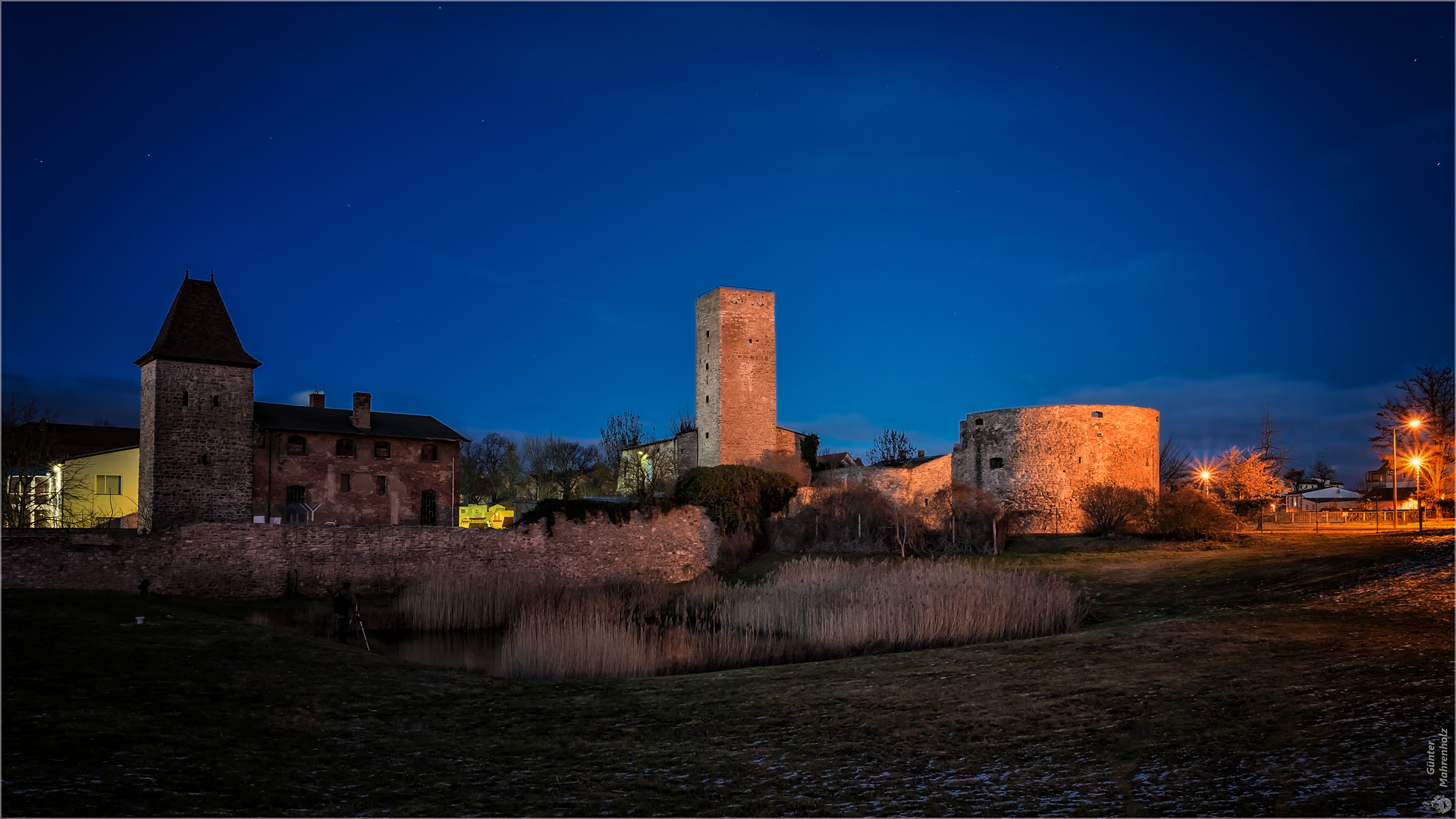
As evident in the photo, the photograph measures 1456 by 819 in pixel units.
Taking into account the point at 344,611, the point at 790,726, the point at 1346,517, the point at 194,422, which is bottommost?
the point at 344,611

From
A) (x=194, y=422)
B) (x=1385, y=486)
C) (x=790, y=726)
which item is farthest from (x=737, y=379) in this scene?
(x=1385, y=486)

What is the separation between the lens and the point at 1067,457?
33656 mm

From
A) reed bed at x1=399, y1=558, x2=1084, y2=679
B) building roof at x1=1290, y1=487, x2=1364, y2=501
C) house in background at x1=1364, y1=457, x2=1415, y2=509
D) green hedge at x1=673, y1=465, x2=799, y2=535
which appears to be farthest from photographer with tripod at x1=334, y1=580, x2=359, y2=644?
building roof at x1=1290, y1=487, x2=1364, y2=501

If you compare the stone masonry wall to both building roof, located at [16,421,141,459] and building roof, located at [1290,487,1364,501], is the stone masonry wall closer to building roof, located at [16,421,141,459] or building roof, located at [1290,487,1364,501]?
building roof, located at [16,421,141,459]

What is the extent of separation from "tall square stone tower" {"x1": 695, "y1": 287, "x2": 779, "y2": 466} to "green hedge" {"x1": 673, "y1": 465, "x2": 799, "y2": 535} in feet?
28.4

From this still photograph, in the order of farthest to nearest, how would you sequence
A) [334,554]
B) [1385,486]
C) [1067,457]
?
[1385,486], [1067,457], [334,554]

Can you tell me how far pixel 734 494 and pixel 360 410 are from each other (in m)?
16.8

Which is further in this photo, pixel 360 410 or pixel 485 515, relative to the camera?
pixel 485 515

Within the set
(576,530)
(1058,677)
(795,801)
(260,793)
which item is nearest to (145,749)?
(260,793)

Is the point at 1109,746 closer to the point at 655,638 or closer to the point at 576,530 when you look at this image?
the point at 655,638

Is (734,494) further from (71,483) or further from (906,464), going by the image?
(71,483)

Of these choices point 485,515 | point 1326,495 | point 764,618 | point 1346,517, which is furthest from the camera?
point 485,515

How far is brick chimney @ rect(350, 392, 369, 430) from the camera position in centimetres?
3794

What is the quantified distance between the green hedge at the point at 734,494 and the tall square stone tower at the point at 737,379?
28.4ft
